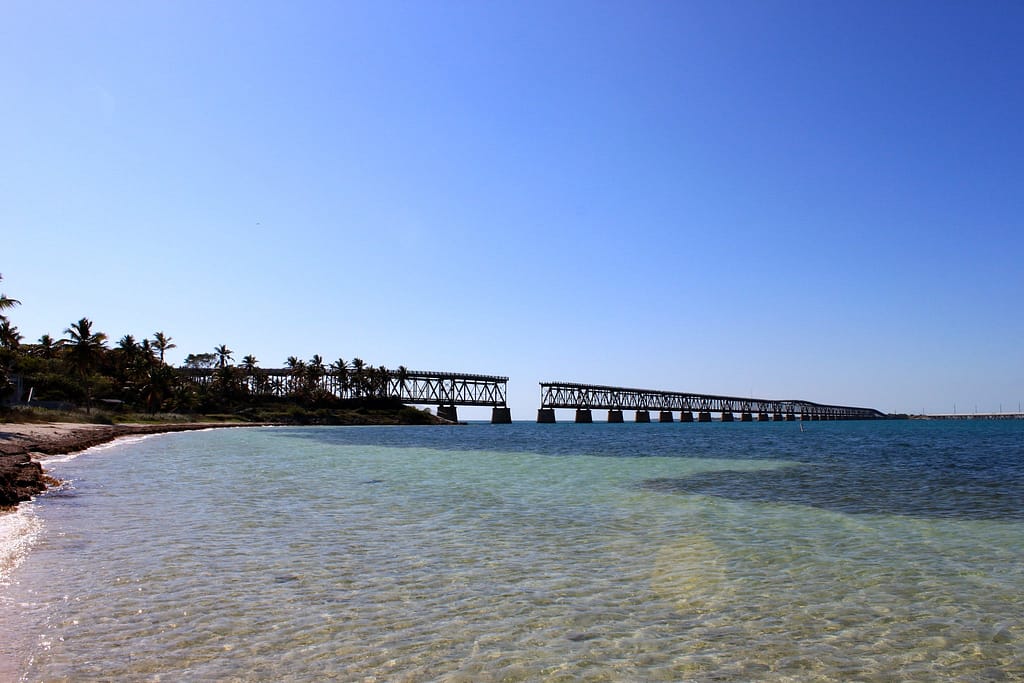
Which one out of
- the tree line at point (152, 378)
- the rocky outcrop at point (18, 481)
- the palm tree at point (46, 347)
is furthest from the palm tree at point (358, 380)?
the rocky outcrop at point (18, 481)

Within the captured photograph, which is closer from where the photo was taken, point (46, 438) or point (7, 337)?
point (46, 438)

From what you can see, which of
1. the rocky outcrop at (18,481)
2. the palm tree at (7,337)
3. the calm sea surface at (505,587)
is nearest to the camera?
the calm sea surface at (505,587)

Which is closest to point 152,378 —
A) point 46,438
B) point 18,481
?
point 46,438

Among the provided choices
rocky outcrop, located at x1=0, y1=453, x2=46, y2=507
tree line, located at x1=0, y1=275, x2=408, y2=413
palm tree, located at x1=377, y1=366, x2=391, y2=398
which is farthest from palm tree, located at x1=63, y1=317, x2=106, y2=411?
palm tree, located at x1=377, y1=366, x2=391, y2=398

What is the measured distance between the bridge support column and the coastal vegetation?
1206 cm

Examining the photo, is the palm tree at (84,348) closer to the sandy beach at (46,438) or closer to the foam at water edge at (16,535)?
the sandy beach at (46,438)

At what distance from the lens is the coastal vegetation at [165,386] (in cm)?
7700

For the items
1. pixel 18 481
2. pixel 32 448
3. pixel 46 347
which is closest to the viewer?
pixel 18 481

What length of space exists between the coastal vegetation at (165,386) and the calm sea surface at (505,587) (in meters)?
47.2

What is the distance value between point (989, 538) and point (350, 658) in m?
14.2

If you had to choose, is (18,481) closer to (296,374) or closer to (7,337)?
(7,337)

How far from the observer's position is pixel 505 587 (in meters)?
9.70

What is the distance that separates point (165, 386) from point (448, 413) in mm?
90018

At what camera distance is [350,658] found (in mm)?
6727
